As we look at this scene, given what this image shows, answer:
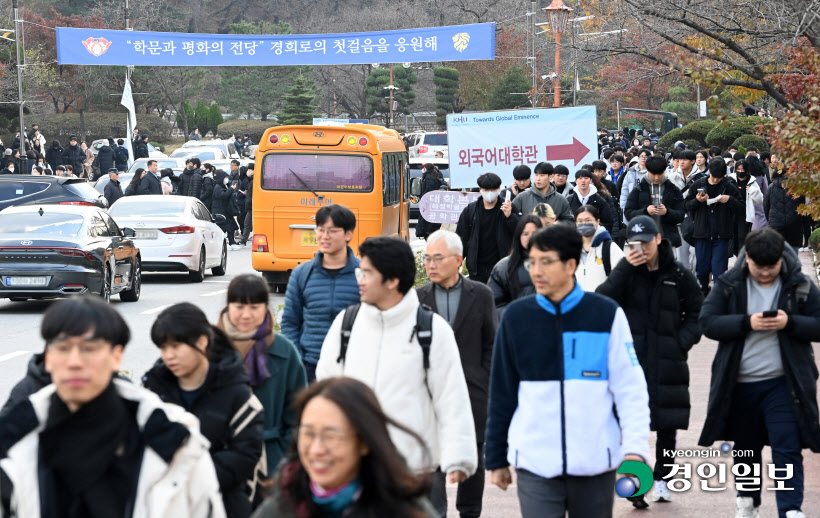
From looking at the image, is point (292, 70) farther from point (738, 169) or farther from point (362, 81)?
point (738, 169)

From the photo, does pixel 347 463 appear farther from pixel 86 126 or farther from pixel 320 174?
pixel 86 126

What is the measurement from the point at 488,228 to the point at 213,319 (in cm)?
544

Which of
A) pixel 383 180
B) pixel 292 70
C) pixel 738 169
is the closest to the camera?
pixel 738 169

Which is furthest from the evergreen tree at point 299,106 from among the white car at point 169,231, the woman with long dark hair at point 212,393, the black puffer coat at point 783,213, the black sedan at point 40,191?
the woman with long dark hair at point 212,393

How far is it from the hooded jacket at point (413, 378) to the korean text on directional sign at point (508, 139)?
9607 millimetres

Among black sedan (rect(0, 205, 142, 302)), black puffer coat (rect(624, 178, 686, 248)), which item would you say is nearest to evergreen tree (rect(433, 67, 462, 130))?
black sedan (rect(0, 205, 142, 302))

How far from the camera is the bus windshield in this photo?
1800 centimetres

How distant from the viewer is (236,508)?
4.35m

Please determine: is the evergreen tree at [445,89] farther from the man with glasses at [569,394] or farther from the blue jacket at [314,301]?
the man with glasses at [569,394]

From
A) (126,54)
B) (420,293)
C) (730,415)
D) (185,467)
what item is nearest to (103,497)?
(185,467)

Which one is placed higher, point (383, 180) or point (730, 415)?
point (383, 180)

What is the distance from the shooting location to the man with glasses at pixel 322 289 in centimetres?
682

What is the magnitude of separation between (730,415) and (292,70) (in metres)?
71.0

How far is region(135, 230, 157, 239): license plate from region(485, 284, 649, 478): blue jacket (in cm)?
1579
